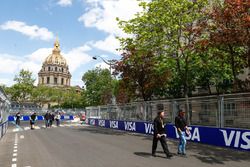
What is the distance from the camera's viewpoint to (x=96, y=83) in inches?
2896

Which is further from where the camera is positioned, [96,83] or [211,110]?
[96,83]

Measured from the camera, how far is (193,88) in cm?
3853

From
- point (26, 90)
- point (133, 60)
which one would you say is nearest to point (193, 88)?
point (133, 60)

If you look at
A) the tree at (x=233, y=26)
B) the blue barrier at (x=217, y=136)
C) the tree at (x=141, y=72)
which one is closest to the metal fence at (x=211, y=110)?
the blue barrier at (x=217, y=136)

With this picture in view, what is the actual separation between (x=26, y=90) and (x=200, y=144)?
88.8m

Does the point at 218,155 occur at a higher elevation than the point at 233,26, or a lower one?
lower

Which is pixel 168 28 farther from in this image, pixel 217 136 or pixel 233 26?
pixel 217 136

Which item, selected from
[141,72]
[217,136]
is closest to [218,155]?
[217,136]

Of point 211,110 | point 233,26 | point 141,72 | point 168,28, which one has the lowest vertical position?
point 211,110

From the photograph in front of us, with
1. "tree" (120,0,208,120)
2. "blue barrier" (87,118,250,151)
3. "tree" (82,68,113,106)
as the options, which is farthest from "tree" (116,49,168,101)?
"tree" (82,68,113,106)

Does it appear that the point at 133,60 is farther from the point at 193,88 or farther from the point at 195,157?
the point at 195,157

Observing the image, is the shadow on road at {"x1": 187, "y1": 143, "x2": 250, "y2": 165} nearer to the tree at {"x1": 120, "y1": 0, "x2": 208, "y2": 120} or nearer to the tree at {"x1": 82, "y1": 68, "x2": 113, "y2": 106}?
the tree at {"x1": 120, "y1": 0, "x2": 208, "y2": 120}

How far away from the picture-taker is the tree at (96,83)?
71269 millimetres

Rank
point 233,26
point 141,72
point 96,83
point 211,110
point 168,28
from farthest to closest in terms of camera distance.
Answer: point 96,83
point 141,72
point 168,28
point 233,26
point 211,110
